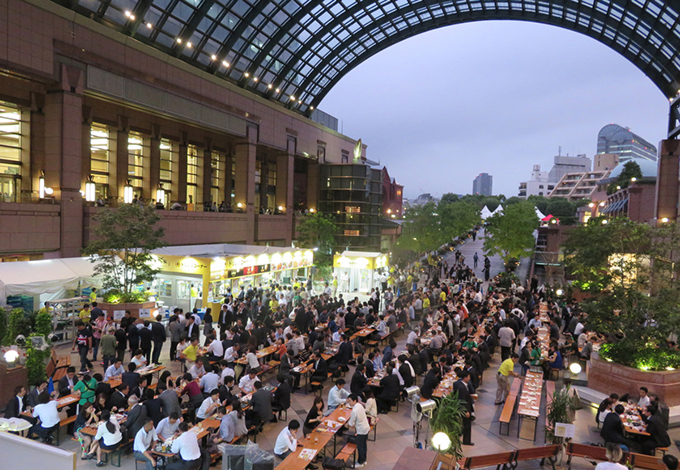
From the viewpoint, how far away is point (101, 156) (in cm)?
2664

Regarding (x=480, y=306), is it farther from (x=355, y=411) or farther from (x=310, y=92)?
(x=310, y=92)

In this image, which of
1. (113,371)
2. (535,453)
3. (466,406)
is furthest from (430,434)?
(113,371)

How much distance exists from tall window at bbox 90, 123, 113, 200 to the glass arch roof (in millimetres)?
5685

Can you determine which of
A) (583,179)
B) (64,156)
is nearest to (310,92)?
(64,156)

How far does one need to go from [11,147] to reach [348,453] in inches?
832

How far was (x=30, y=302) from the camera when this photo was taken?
59.2ft

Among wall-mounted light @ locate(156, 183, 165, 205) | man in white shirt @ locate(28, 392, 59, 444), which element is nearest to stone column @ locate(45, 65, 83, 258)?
wall-mounted light @ locate(156, 183, 165, 205)

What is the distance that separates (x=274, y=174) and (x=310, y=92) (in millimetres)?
9474

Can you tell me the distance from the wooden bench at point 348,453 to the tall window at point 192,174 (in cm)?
2726

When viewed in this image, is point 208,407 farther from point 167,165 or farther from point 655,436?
point 167,165

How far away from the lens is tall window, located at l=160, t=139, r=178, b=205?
30.7m

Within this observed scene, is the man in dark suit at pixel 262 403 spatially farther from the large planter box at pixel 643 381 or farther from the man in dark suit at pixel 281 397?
the large planter box at pixel 643 381

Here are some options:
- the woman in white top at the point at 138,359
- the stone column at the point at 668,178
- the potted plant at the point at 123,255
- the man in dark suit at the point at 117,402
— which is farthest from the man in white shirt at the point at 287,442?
the stone column at the point at 668,178

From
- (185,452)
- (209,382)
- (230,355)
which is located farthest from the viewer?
(230,355)
